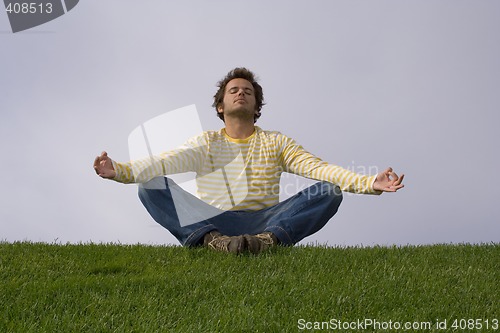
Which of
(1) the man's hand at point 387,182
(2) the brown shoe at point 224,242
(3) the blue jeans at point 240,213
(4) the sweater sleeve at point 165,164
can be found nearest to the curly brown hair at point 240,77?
(4) the sweater sleeve at point 165,164

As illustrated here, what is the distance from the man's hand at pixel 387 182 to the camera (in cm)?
471

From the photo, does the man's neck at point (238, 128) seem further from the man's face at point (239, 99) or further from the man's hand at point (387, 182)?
the man's hand at point (387, 182)

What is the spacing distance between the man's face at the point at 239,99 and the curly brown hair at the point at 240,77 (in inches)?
4.7

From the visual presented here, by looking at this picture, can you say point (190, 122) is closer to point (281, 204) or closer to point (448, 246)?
point (281, 204)

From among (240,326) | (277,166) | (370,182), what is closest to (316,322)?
(240,326)

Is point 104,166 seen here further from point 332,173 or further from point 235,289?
point 332,173

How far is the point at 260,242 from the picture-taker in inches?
210

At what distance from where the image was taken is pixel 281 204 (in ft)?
19.2

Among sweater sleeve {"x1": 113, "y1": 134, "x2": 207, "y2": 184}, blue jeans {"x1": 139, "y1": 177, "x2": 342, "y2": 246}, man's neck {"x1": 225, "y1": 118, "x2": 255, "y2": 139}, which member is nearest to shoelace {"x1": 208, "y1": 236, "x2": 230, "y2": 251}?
blue jeans {"x1": 139, "y1": 177, "x2": 342, "y2": 246}

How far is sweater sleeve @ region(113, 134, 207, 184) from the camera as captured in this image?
5.34 meters

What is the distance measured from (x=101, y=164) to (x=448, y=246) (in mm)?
4071

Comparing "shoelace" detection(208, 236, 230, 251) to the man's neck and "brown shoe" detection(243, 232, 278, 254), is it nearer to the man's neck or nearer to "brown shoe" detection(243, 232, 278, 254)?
"brown shoe" detection(243, 232, 278, 254)

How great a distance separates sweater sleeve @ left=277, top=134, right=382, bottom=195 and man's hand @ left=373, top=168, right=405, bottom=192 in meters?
0.07

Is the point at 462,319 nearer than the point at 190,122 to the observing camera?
Yes
